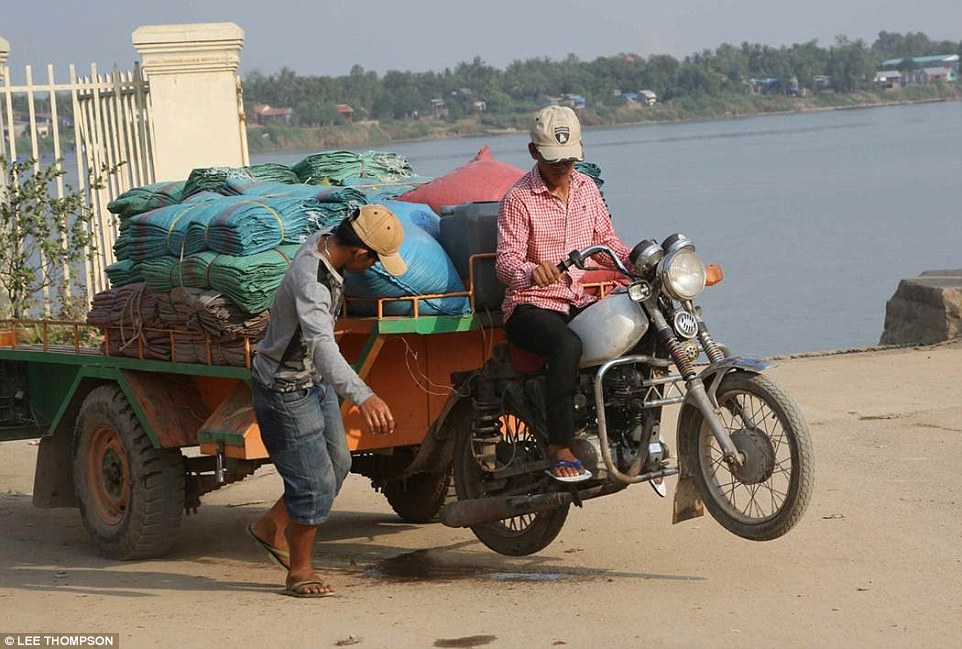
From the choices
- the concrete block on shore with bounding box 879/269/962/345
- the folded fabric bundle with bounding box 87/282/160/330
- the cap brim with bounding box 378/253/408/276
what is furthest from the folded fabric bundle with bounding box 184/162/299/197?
the concrete block on shore with bounding box 879/269/962/345

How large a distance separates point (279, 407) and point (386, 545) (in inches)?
73.1

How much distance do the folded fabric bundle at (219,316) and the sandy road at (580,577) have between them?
113cm

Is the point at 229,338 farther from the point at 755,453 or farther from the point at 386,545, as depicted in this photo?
the point at 755,453

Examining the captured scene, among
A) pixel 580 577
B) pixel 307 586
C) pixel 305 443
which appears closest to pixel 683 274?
pixel 580 577

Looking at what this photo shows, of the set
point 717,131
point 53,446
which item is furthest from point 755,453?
point 717,131

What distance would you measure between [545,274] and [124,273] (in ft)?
8.49

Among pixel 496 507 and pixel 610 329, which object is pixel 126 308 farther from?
pixel 610 329

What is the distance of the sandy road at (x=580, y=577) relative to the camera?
573cm

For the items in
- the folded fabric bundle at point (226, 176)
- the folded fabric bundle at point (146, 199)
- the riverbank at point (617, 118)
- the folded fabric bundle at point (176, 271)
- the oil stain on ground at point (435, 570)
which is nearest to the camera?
the oil stain on ground at point (435, 570)

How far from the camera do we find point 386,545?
319 inches

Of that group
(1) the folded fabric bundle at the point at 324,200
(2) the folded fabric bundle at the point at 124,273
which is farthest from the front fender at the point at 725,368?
(2) the folded fabric bundle at the point at 124,273

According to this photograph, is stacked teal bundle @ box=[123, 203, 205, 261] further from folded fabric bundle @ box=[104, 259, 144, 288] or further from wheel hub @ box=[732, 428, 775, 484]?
wheel hub @ box=[732, 428, 775, 484]

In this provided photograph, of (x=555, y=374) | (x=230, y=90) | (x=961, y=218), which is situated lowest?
(x=961, y=218)

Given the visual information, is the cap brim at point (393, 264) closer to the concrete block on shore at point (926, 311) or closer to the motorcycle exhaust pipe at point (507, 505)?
the motorcycle exhaust pipe at point (507, 505)
